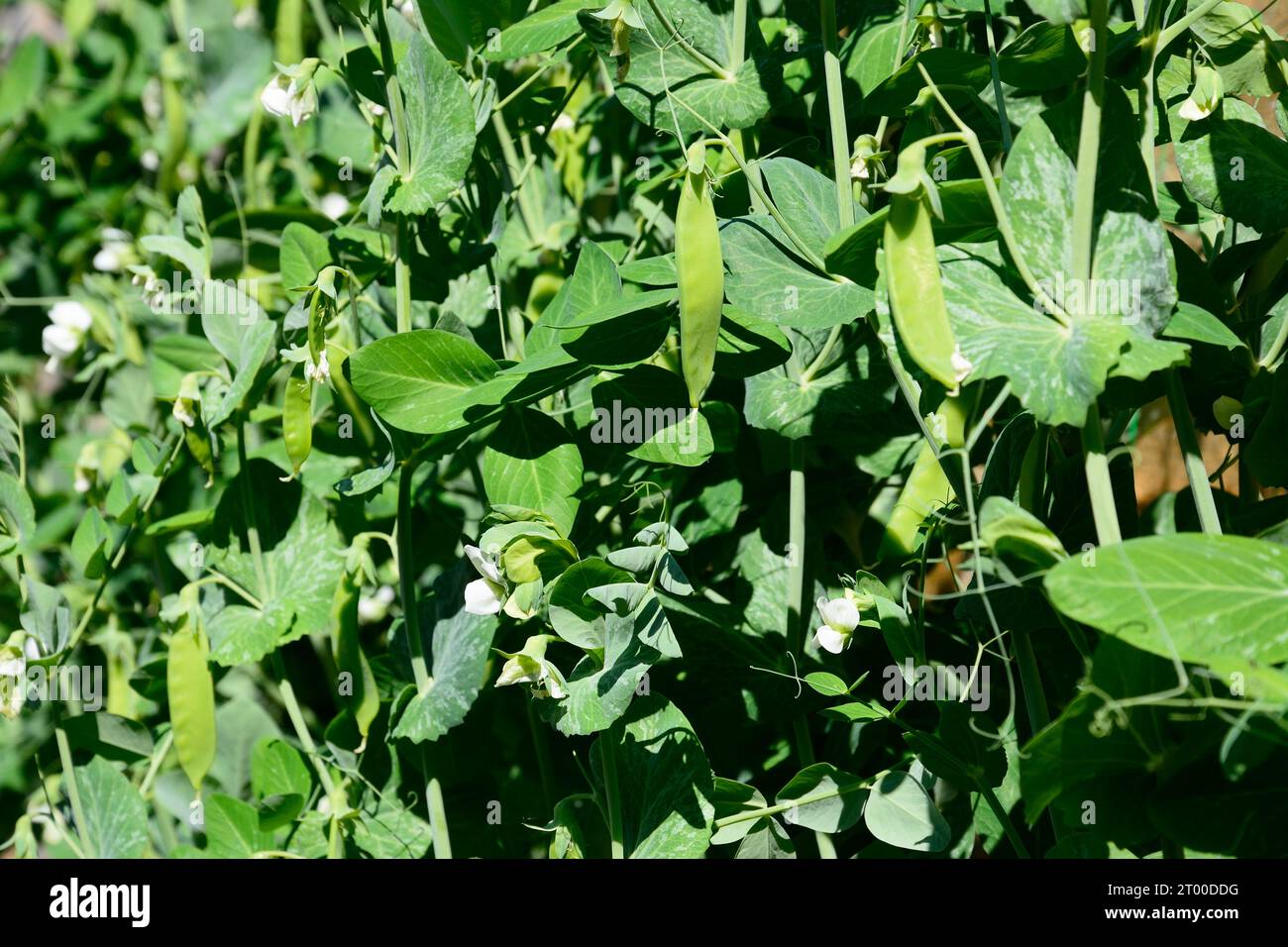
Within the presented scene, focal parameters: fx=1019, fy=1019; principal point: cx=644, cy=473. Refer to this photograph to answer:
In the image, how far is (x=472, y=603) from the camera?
0.60 meters

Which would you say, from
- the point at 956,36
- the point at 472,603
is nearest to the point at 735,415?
the point at 472,603

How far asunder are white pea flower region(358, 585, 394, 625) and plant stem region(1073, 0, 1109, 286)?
71 centimetres

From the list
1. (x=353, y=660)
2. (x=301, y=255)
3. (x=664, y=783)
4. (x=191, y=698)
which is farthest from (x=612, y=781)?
(x=301, y=255)

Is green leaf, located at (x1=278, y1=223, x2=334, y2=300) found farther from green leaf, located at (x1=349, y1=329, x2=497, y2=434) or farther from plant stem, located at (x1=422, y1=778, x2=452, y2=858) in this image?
plant stem, located at (x1=422, y1=778, x2=452, y2=858)

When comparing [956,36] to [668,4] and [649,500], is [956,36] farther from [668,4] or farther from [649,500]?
[649,500]

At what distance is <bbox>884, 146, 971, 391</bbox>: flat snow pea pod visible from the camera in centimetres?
45

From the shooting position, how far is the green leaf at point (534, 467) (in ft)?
2.17

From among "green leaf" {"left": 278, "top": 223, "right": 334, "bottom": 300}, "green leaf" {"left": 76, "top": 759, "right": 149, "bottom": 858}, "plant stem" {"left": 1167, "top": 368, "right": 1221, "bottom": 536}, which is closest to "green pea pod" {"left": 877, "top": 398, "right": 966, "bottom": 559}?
"plant stem" {"left": 1167, "top": 368, "right": 1221, "bottom": 536}

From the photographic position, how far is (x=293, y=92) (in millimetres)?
711

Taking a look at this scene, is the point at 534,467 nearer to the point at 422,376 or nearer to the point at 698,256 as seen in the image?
the point at 422,376

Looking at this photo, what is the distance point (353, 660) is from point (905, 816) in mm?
412

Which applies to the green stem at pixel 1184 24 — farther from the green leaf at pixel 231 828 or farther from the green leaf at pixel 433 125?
the green leaf at pixel 231 828
